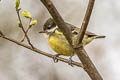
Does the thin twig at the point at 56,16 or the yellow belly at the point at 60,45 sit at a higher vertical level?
the thin twig at the point at 56,16

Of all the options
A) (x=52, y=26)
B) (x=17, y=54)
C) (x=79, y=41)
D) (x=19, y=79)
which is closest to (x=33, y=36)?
(x=17, y=54)

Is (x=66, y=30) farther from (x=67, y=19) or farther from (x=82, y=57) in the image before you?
(x=67, y=19)

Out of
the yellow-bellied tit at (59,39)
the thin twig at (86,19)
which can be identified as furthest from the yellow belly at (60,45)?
the thin twig at (86,19)

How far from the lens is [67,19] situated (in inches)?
202

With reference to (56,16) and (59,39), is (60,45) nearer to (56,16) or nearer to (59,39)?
(59,39)

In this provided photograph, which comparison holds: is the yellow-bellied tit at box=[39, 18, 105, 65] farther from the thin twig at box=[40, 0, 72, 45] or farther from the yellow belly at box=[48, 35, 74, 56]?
the thin twig at box=[40, 0, 72, 45]

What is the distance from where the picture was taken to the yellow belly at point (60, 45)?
133 inches

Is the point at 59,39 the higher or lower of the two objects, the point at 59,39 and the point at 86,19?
the lower

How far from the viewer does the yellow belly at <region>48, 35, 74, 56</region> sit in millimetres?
3390

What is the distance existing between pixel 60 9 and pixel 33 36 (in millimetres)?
597

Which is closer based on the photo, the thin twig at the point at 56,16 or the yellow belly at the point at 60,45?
the thin twig at the point at 56,16

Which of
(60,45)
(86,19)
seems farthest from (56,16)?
(60,45)

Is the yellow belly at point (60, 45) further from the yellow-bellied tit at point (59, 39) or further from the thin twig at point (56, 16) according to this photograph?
the thin twig at point (56, 16)

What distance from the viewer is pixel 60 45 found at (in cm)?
347
